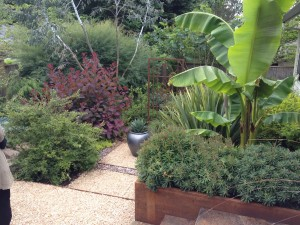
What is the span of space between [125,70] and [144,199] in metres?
5.66

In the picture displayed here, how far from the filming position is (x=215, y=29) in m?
4.16

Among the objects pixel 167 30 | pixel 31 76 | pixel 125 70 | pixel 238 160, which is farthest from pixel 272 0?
pixel 167 30

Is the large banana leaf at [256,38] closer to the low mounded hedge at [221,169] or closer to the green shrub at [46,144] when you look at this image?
the low mounded hedge at [221,169]

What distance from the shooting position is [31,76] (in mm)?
7910

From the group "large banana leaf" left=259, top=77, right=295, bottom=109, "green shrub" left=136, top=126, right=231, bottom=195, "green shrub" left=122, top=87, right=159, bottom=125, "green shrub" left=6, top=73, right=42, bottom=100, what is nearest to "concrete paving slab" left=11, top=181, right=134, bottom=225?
"green shrub" left=136, top=126, right=231, bottom=195

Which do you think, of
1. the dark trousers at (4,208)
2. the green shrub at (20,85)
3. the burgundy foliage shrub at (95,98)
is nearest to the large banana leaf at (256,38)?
the dark trousers at (4,208)

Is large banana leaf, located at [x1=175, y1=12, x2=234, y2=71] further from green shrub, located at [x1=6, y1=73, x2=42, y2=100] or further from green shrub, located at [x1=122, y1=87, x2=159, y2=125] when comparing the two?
green shrub, located at [x1=6, y1=73, x2=42, y2=100]

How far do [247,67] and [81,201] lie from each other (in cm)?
284

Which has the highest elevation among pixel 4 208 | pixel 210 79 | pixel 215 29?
pixel 215 29

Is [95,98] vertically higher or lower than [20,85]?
lower

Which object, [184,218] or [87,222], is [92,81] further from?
[184,218]

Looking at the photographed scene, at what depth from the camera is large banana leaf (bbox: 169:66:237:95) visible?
384 centimetres

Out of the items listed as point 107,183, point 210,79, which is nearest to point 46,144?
point 107,183

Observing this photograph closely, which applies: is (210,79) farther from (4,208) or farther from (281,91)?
(4,208)
